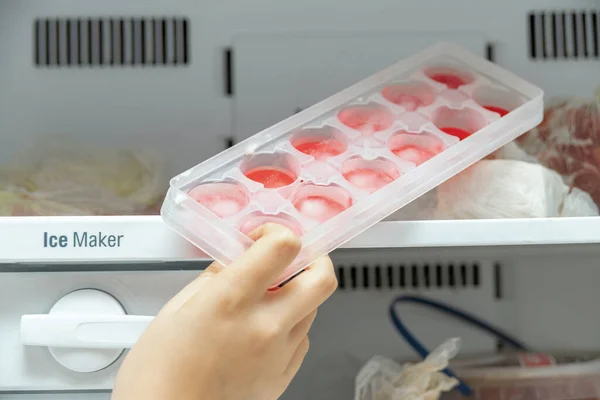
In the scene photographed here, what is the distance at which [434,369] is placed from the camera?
0.68 metres

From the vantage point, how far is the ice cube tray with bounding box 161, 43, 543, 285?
50 cm

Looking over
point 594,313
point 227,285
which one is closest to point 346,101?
point 227,285

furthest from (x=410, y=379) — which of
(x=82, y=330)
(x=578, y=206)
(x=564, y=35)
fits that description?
(x=564, y=35)

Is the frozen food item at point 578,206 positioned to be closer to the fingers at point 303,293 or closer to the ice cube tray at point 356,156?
the ice cube tray at point 356,156

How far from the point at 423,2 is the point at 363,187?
1.26 feet

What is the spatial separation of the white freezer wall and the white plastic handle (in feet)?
1.02

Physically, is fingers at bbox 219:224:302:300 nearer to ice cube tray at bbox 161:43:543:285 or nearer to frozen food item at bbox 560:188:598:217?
ice cube tray at bbox 161:43:543:285

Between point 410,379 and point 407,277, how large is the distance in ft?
A: 0.67

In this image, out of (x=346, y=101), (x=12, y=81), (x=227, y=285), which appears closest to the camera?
(x=227, y=285)

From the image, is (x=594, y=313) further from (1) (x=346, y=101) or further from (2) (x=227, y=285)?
(2) (x=227, y=285)

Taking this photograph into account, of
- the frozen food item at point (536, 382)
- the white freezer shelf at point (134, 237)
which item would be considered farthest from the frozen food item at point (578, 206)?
the frozen food item at point (536, 382)

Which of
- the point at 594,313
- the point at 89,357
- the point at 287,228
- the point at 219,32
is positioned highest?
the point at 219,32

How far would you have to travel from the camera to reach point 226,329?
0.47 meters

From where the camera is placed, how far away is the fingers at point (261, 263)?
0.46m
